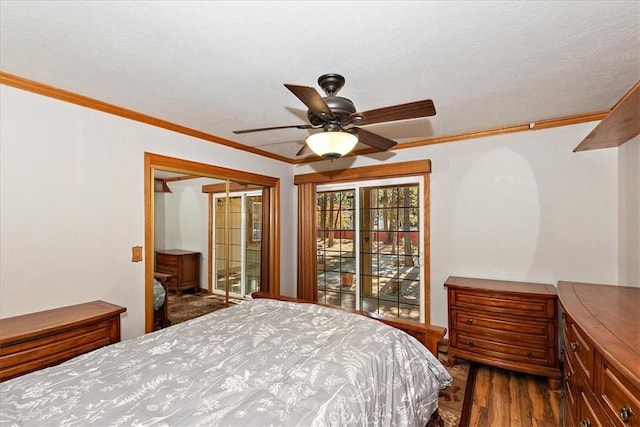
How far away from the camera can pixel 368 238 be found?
3.99 meters

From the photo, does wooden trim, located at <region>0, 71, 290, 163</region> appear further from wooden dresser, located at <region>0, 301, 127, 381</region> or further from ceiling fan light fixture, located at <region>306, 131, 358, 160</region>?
ceiling fan light fixture, located at <region>306, 131, 358, 160</region>

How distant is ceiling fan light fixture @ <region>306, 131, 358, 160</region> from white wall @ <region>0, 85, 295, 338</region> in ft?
5.88

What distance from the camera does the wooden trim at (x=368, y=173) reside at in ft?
11.5

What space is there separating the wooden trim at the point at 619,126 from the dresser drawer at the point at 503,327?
1601 millimetres

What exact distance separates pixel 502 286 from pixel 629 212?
1148 mm

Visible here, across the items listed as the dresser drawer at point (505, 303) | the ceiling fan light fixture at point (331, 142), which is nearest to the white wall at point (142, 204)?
the dresser drawer at point (505, 303)

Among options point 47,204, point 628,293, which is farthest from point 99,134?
point 628,293

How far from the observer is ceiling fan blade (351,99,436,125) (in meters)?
1.66

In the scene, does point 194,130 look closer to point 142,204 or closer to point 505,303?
point 142,204

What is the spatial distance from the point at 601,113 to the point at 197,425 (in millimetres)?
3728

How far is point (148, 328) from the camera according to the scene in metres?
2.72

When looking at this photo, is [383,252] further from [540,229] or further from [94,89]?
[94,89]

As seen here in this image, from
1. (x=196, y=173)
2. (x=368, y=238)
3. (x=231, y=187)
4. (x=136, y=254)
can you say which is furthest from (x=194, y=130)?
(x=368, y=238)

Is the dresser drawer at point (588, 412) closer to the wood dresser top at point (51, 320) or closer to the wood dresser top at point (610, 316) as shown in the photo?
the wood dresser top at point (610, 316)
